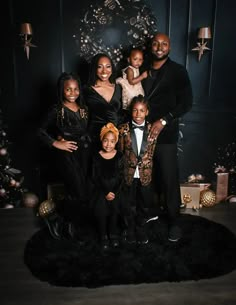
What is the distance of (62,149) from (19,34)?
64.1 inches

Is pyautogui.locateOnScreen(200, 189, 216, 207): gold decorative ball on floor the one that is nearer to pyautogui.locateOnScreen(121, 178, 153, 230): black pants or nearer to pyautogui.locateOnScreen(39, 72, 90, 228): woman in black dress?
pyautogui.locateOnScreen(121, 178, 153, 230): black pants

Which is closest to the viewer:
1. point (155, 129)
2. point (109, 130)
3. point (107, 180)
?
point (109, 130)

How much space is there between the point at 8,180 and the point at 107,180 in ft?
6.02

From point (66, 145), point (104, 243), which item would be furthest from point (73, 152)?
point (104, 243)

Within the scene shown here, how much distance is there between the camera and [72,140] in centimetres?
377

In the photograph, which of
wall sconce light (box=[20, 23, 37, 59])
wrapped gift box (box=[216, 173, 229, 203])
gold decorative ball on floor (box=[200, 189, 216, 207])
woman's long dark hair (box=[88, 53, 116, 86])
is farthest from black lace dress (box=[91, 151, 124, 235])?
wrapped gift box (box=[216, 173, 229, 203])

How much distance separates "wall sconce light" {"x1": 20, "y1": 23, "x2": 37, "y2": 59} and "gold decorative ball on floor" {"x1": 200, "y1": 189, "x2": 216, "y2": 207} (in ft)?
8.88

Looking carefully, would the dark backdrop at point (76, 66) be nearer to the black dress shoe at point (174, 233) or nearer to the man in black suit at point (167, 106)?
the man in black suit at point (167, 106)

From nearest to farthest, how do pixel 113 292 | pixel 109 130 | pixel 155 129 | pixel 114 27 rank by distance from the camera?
pixel 113 292 → pixel 109 130 → pixel 155 129 → pixel 114 27

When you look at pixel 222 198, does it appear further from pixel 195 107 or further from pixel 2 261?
pixel 2 261

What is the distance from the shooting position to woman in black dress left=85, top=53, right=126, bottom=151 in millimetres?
3740

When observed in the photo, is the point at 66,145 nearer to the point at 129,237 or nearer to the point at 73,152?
the point at 73,152

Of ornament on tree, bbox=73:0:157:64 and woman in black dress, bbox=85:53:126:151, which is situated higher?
ornament on tree, bbox=73:0:157:64

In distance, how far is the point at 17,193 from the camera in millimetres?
4922
